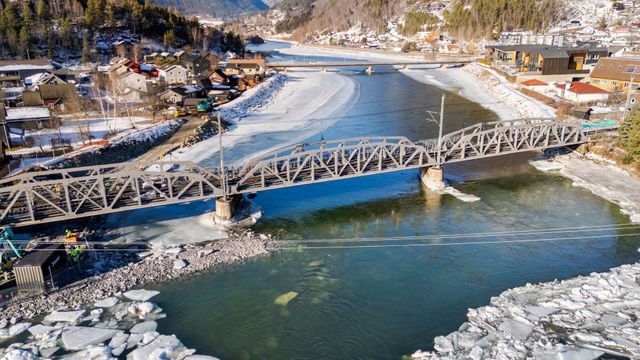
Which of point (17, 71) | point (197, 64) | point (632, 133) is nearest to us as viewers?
point (632, 133)

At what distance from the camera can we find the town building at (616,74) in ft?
171

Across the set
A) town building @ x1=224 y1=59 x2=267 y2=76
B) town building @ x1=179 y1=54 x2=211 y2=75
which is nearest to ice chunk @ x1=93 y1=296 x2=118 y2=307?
town building @ x1=179 y1=54 x2=211 y2=75

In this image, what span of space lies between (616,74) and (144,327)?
5860 cm

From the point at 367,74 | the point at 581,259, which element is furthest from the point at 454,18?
the point at 581,259

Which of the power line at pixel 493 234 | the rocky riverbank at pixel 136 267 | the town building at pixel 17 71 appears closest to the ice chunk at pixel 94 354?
the rocky riverbank at pixel 136 267

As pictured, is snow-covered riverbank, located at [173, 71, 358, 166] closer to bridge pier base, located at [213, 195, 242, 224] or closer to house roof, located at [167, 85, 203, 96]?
house roof, located at [167, 85, 203, 96]

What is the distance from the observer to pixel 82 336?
1622 cm

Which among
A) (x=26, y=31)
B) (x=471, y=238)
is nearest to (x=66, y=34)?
(x=26, y=31)

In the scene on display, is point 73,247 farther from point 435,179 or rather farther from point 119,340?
point 435,179

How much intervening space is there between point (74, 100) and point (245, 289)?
3712 centimetres

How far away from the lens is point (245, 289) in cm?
1959

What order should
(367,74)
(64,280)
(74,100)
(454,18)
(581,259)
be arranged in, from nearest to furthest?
1. (64,280)
2. (581,259)
3. (74,100)
4. (367,74)
5. (454,18)

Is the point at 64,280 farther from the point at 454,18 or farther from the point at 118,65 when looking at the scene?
the point at 454,18

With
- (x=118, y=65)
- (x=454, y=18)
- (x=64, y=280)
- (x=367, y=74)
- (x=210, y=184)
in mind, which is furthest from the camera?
(x=454, y=18)
